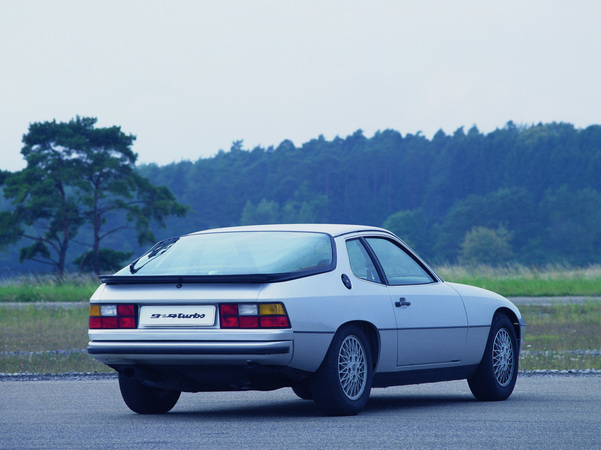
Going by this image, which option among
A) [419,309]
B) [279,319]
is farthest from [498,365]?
[279,319]

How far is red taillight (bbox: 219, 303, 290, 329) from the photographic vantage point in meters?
7.77

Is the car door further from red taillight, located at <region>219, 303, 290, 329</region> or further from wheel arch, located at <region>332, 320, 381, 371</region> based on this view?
red taillight, located at <region>219, 303, 290, 329</region>

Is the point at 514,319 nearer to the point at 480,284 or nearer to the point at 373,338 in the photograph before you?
the point at 373,338

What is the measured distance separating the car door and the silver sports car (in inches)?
0.5

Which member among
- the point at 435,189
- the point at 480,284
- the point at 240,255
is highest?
the point at 435,189

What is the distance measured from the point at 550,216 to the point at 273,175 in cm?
4033

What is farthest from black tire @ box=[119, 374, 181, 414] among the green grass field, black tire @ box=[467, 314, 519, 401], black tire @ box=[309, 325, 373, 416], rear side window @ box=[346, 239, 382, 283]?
the green grass field

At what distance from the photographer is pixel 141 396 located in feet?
29.1

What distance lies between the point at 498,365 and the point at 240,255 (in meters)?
2.77

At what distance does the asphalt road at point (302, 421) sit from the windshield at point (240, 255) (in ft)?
3.62

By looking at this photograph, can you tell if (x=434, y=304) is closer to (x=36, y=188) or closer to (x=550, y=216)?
(x=36, y=188)

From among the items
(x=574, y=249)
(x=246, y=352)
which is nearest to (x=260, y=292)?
(x=246, y=352)

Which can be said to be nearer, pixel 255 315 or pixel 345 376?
pixel 255 315

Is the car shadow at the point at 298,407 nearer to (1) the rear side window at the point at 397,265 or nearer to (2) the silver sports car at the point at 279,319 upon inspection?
(2) the silver sports car at the point at 279,319
